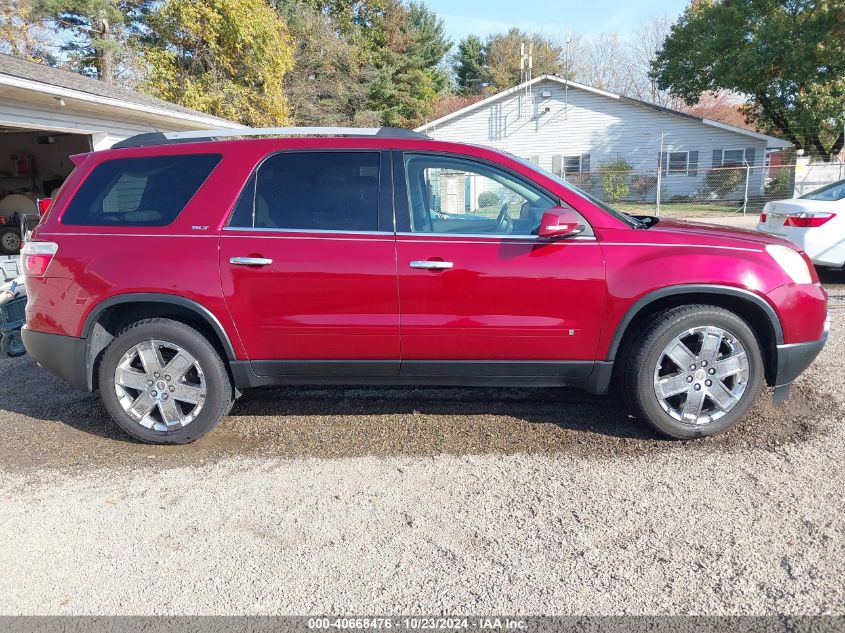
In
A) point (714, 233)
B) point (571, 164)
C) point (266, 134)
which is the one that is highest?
point (571, 164)

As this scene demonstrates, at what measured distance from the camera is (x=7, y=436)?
3998 millimetres

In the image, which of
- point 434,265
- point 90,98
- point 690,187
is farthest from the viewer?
point 690,187

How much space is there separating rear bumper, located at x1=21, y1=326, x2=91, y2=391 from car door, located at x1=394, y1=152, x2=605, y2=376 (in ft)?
6.66

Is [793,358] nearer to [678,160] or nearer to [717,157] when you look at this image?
[678,160]

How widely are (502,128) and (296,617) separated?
28.0 meters

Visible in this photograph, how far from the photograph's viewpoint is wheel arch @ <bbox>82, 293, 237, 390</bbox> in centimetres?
354

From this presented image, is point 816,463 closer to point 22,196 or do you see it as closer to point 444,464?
point 444,464

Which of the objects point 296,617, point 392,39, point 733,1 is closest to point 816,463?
point 296,617

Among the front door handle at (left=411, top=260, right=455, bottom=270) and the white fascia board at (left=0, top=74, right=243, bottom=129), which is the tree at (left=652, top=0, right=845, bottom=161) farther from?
the front door handle at (left=411, top=260, right=455, bottom=270)

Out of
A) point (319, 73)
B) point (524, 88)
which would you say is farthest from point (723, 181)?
point (319, 73)

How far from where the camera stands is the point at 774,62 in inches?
997

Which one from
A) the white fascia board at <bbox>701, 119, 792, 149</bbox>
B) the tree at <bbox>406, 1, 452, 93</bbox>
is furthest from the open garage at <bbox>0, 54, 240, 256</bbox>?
the tree at <bbox>406, 1, 452, 93</bbox>

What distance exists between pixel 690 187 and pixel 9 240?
25543 mm

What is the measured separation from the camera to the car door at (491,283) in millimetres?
3393
